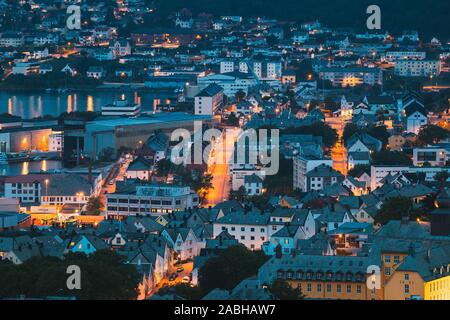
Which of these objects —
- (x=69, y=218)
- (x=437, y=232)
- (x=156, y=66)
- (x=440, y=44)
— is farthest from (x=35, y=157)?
(x=440, y=44)

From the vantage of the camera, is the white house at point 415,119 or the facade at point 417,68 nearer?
the white house at point 415,119

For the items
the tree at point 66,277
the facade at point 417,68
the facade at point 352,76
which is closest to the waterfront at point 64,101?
the facade at point 352,76

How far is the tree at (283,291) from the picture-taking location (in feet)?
26.3

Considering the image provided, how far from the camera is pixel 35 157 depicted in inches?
728

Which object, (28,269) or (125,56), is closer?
(28,269)

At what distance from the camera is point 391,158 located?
607 inches

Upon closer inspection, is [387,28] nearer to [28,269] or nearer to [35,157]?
[35,157]

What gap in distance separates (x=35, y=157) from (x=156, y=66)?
15195mm

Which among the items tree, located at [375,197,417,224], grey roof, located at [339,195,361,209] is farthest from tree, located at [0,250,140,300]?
grey roof, located at [339,195,361,209]

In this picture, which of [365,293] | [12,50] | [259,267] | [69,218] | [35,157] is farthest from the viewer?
[12,50]

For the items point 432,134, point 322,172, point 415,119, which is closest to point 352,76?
point 415,119

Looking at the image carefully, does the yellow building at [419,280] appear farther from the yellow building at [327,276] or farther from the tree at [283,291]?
the tree at [283,291]

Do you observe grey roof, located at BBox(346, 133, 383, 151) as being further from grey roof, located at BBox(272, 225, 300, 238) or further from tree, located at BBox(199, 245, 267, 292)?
tree, located at BBox(199, 245, 267, 292)
